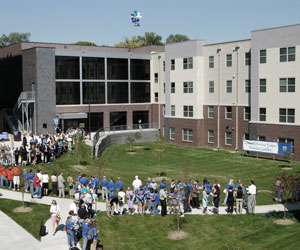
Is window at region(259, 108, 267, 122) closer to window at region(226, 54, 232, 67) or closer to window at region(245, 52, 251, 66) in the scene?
window at region(245, 52, 251, 66)

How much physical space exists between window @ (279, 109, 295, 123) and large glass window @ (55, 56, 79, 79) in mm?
27763

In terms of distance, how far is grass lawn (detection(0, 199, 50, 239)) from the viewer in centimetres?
2250

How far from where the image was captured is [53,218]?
2131 centimetres

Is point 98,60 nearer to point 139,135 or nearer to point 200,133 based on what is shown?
point 139,135

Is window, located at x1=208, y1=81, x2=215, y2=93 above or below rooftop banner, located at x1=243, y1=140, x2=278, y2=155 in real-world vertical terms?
above

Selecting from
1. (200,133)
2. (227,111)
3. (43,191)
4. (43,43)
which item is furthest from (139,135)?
(43,191)

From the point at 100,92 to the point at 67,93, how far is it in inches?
221

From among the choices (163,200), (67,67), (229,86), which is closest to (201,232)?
(163,200)

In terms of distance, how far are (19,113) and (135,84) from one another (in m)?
17.9

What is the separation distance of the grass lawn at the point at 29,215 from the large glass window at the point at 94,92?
3364 cm

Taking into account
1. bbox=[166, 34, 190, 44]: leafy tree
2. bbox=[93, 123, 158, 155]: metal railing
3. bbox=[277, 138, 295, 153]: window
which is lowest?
bbox=[277, 138, 295, 153]: window

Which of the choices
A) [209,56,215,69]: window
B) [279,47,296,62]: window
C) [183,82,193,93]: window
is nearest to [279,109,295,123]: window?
[279,47,296,62]: window

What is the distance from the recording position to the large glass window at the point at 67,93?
184 feet

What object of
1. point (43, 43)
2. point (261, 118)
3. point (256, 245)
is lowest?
point (256, 245)
